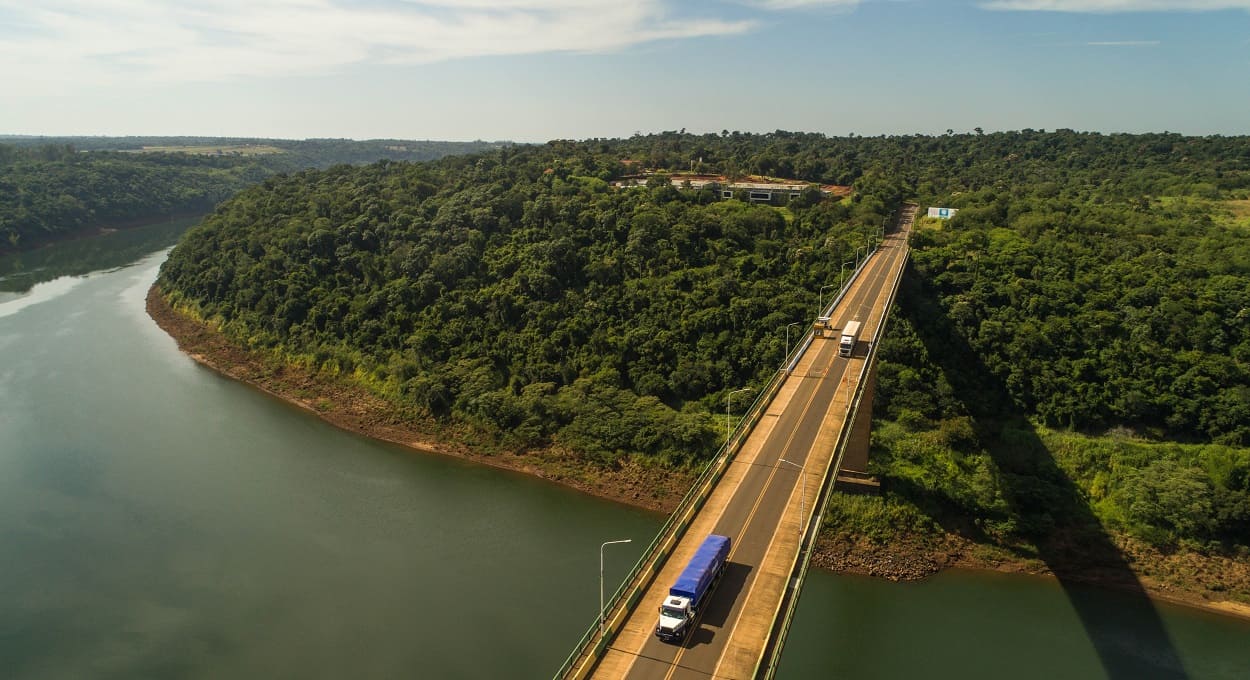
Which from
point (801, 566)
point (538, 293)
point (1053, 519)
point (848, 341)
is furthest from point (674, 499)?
point (538, 293)

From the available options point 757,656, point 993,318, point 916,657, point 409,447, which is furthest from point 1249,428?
point 409,447

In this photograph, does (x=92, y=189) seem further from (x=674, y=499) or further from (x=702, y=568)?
(x=702, y=568)

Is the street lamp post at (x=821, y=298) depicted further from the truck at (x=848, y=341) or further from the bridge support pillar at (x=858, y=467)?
the bridge support pillar at (x=858, y=467)

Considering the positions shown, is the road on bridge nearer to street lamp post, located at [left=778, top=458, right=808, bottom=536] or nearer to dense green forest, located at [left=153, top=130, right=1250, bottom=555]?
street lamp post, located at [left=778, top=458, right=808, bottom=536]

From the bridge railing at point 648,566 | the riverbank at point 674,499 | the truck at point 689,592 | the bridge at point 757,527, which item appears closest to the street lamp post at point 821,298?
the bridge at point 757,527

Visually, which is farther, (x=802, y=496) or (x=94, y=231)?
(x=94, y=231)

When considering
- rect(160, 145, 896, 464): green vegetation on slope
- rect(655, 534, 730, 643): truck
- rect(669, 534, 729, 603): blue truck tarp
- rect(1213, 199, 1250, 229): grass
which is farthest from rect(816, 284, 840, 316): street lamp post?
rect(1213, 199, 1250, 229): grass
